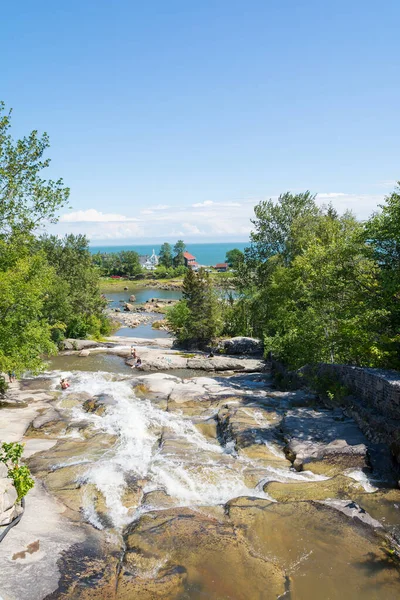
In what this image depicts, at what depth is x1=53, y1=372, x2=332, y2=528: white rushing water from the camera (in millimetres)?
12461

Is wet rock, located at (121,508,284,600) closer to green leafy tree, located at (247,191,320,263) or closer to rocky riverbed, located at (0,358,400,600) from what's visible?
rocky riverbed, located at (0,358,400,600)

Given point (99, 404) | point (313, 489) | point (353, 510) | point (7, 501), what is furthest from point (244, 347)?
point (7, 501)

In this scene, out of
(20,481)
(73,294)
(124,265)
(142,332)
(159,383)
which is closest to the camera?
(20,481)

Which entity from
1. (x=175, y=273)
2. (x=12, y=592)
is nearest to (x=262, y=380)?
(x=12, y=592)

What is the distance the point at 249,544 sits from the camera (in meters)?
9.94

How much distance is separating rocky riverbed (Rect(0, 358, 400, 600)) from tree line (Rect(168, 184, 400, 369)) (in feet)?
15.4

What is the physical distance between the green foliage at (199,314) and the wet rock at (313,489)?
33.2 m

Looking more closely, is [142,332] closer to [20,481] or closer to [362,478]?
[362,478]

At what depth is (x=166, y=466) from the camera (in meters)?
14.4

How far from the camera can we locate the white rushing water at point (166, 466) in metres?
12.5

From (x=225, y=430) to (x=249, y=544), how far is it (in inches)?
312

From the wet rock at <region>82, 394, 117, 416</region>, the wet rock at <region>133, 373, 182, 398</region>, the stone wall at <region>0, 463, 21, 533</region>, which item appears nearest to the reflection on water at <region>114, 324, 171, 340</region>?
the wet rock at <region>133, 373, 182, 398</region>

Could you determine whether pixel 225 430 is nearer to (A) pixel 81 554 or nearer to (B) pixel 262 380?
(A) pixel 81 554

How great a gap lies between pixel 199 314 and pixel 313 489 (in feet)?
112
